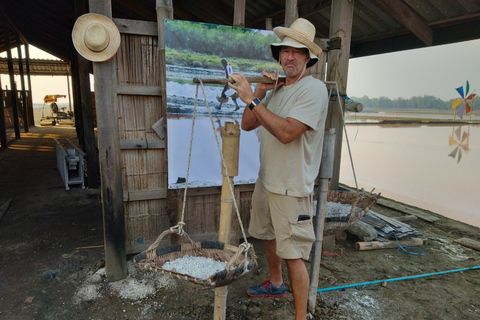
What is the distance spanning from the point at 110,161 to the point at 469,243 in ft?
13.9

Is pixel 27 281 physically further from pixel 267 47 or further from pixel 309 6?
pixel 309 6

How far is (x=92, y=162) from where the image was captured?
5.62 m

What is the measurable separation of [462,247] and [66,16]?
964cm

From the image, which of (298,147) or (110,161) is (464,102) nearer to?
(298,147)

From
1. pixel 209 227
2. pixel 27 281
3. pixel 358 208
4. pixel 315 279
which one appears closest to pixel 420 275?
pixel 358 208

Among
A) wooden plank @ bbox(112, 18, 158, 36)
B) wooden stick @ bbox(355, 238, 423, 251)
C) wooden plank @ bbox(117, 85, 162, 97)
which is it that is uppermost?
wooden plank @ bbox(112, 18, 158, 36)

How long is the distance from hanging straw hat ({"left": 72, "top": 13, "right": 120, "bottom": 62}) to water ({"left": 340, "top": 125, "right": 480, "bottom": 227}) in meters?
2.77

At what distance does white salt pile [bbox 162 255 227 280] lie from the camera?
1.76m

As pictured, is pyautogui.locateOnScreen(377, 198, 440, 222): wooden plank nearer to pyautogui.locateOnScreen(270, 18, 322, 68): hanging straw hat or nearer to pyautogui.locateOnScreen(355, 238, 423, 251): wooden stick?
pyautogui.locateOnScreen(355, 238, 423, 251): wooden stick

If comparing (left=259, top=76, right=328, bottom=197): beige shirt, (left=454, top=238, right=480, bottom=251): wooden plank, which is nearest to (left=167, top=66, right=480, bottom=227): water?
(left=259, top=76, right=328, bottom=197): beige shirt

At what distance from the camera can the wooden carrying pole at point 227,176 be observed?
185cm

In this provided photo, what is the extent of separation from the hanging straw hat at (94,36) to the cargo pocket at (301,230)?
190cm

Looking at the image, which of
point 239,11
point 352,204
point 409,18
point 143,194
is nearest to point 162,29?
point 239,11

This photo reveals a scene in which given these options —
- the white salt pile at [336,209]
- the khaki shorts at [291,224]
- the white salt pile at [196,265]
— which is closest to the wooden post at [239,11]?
the khaki shorts at [291,224]
